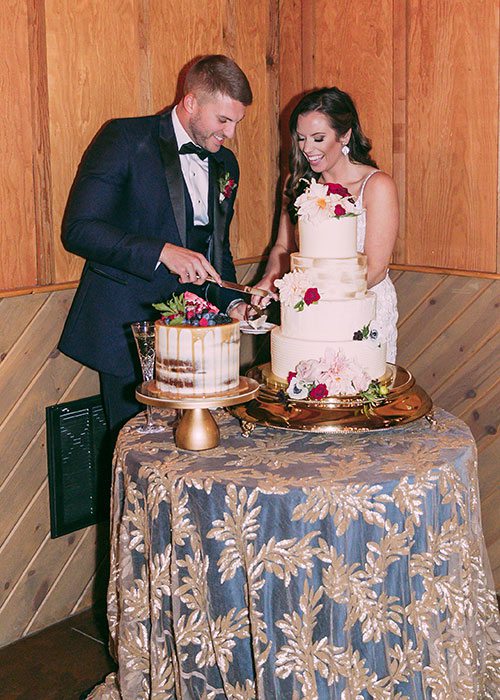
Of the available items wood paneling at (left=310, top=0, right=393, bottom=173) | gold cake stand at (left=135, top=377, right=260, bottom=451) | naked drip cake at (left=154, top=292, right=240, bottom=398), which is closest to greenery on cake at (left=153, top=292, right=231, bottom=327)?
naked drip cake at (left=154, top=292, right=240, bottom=398)

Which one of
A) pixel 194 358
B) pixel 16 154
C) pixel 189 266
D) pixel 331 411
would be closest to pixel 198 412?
pixel 194 358

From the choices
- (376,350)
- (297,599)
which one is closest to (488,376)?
(376,350)

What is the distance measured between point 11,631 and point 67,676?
14.0 inches

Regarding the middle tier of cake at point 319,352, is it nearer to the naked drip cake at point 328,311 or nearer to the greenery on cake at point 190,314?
the naked drip cake at point 328,311

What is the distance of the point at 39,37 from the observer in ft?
10.0

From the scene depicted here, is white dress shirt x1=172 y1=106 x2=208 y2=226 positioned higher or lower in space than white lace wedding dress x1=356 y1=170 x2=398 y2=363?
higher

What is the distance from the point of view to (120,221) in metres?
3.11

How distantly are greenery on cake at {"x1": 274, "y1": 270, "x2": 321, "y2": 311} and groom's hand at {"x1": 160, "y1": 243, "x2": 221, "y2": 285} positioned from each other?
314 mm

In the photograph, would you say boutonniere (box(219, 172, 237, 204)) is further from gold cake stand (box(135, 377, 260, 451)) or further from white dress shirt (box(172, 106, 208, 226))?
gold cake stand (box(135, 377, 260, 451))

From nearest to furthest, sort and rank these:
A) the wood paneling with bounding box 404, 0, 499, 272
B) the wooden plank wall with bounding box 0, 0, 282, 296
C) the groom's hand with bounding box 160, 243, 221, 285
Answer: the groom's hand with bounding box 160, 243, 221, 285 → the wooden plank wall with bounding box 0, 0, 282, 296 → the wood paneling with bounding box 404, 0, 499, 272

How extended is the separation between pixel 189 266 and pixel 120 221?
45 centimetres

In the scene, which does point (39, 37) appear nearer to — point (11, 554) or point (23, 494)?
point (23, 494)

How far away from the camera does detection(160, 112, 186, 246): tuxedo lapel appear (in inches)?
123

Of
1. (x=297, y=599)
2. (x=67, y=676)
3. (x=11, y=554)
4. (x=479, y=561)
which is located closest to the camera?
(x=297, y=599)
